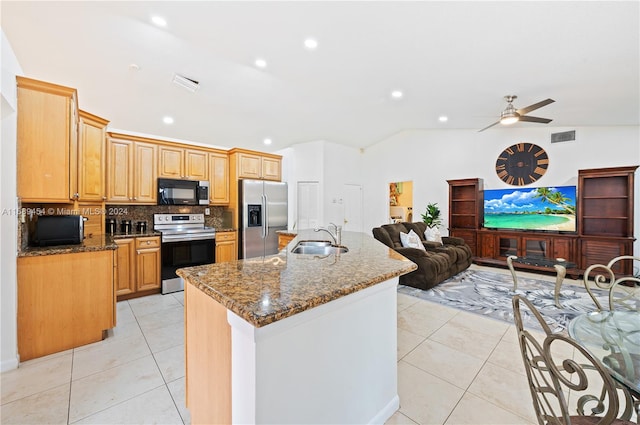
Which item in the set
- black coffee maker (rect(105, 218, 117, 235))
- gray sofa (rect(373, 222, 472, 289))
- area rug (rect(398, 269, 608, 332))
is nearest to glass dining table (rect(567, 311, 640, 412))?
area rug (rect(398, 269, 608, 332))

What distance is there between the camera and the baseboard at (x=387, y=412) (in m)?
1.39

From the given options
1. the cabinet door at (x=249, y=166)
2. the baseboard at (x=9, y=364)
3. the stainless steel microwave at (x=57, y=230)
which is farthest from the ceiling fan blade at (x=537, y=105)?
the baseboard at (x=9, y=364)

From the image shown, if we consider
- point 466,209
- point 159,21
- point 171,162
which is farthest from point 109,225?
point 466,209

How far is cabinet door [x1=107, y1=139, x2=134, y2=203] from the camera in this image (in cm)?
362

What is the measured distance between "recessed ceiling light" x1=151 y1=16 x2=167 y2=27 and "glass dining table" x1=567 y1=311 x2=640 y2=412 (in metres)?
3.56

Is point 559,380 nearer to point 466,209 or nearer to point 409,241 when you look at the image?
point 409,241

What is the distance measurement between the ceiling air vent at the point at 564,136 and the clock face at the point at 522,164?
25 cm

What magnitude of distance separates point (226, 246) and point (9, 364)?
8.84 ft

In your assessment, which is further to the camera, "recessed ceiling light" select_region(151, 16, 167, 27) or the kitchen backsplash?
the kitchen backsplash

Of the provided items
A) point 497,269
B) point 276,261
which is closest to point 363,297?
point 276,261

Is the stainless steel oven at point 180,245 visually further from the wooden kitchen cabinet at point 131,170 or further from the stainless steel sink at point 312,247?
the stainless steel sink at point 312,247

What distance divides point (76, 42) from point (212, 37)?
1.31m

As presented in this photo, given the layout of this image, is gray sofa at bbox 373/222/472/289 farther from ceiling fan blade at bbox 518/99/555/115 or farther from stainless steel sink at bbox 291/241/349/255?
ceiling fan blade at bbox 518/99/555/115

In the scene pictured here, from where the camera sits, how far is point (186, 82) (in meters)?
3.38
